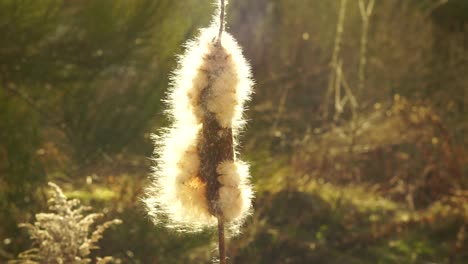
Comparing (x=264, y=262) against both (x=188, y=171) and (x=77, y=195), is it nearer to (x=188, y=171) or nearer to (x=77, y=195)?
(x=77, y=195)

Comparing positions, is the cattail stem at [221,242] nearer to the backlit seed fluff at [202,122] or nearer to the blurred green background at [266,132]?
the backlit seed fluff at [202,122]

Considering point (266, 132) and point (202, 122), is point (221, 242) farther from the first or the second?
point (266, 132)

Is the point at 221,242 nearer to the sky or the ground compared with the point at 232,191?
nearer to the ground

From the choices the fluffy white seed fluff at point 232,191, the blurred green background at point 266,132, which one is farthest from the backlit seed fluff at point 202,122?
the blurred green background at point 266,132

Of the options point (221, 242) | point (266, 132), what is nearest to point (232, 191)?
point (221, 242)

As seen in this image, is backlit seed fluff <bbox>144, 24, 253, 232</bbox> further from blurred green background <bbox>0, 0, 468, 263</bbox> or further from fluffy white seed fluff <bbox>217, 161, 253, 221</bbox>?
blurred green background <bbox>0, 0, 468, 263</bbox>

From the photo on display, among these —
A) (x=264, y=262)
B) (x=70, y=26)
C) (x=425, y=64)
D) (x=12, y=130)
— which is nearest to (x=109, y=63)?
(x=70, y=26)
